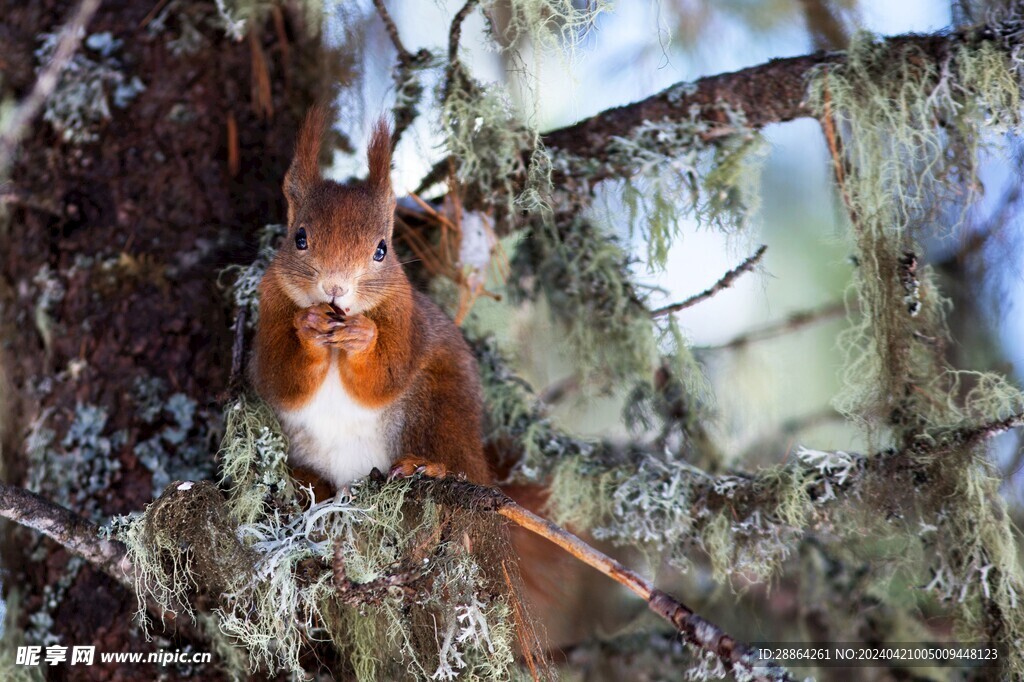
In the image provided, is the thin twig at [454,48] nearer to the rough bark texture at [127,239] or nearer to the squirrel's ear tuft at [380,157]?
the squirrel's ear tuft at [380,157]

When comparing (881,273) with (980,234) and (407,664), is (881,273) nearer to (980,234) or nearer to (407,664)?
(980,234)

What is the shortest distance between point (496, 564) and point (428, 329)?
741mm

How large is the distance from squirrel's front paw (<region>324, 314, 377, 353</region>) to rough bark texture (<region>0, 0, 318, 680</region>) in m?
0.34

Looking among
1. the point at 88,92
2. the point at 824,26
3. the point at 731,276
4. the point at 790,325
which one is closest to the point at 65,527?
the point at 88,92

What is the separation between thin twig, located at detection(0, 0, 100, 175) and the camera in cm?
232

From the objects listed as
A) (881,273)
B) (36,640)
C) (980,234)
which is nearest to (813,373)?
(980,234)

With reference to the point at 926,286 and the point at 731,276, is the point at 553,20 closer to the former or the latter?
the point at 731,276

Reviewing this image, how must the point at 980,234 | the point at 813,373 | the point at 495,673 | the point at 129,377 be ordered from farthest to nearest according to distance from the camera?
the point at 813,373 → the point at 980,234 → the point at 129,377 → the point at 495,673

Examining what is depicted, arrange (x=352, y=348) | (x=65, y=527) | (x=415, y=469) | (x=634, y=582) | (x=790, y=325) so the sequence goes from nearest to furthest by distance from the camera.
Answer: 1. (x=634, y=582)
2. (x=65, y=527)
3. (x=415, y=469)
4. (x=352, y=348)
5. (x=790, y=325)

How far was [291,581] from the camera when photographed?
1715mm

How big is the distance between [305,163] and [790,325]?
4.59ft

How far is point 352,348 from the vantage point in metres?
2.05

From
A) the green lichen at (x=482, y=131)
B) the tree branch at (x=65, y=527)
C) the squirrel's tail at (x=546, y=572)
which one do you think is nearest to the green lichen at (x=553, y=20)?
the green lichen at (x=482, y=131)

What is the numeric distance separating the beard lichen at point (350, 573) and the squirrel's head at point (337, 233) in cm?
40
